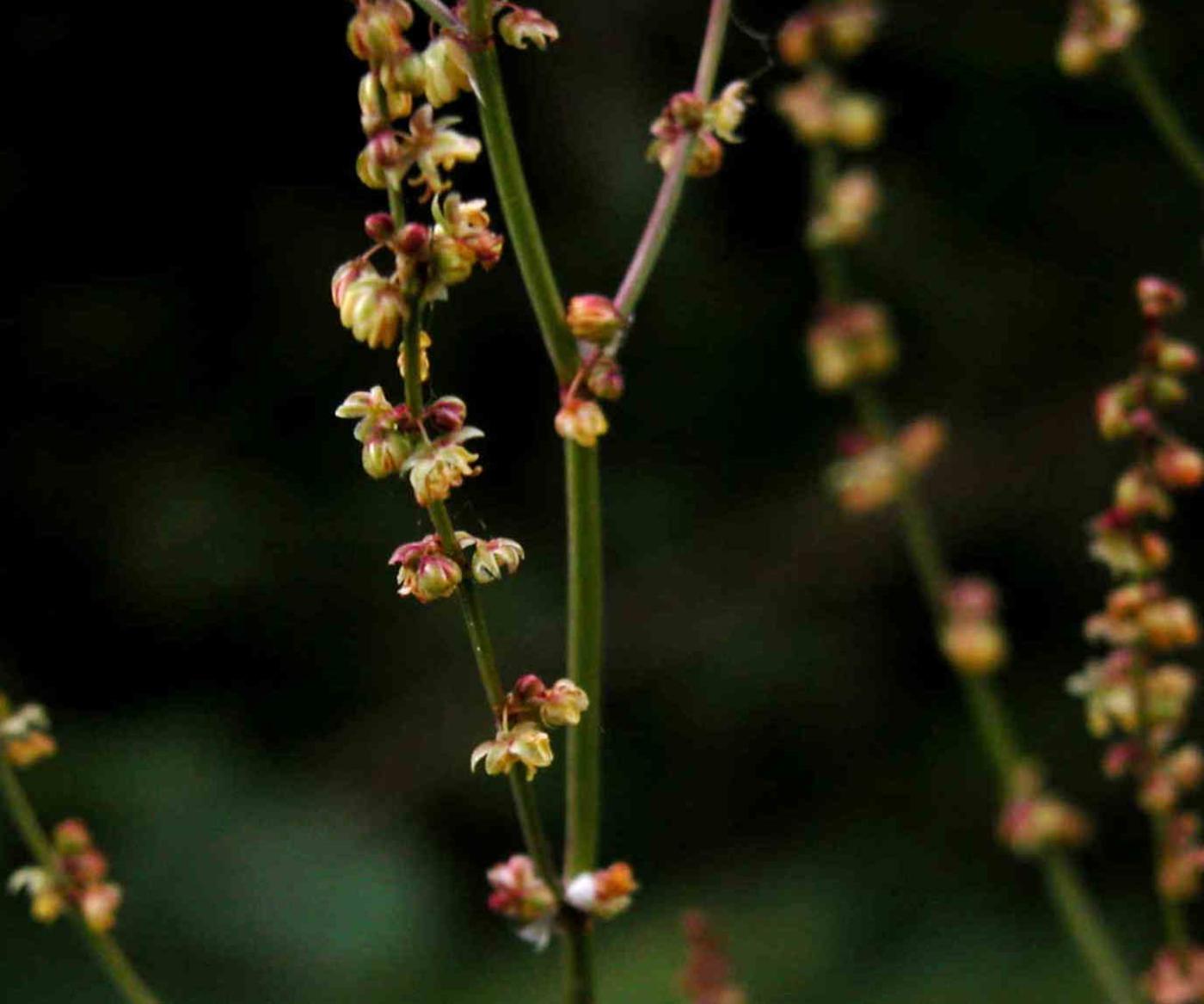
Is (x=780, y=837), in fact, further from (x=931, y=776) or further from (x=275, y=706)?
(x=275, y=706)

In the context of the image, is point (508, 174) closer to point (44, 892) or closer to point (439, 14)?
point (439, 14)

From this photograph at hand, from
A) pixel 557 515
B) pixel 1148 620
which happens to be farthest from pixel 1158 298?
pixel 557 515

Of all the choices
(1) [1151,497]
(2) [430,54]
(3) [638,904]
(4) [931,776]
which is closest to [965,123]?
(4) [931,776]

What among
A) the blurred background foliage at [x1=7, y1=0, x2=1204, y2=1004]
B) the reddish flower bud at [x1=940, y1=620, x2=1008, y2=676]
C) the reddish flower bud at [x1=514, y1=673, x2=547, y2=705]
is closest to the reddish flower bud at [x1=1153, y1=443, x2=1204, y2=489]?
the reddish flower bud at [x1=940, y1=620, x2=1008, y2=676]

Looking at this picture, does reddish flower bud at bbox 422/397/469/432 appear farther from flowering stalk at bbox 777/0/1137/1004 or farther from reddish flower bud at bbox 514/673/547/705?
flowering stalk at bbox 777/0/1137/1004

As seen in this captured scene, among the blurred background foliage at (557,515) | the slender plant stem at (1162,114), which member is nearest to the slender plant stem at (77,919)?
the slender plant stem at (1162,114)

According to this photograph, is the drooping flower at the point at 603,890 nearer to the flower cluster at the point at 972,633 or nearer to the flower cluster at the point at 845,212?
the flower cluster at the point at 972,633
